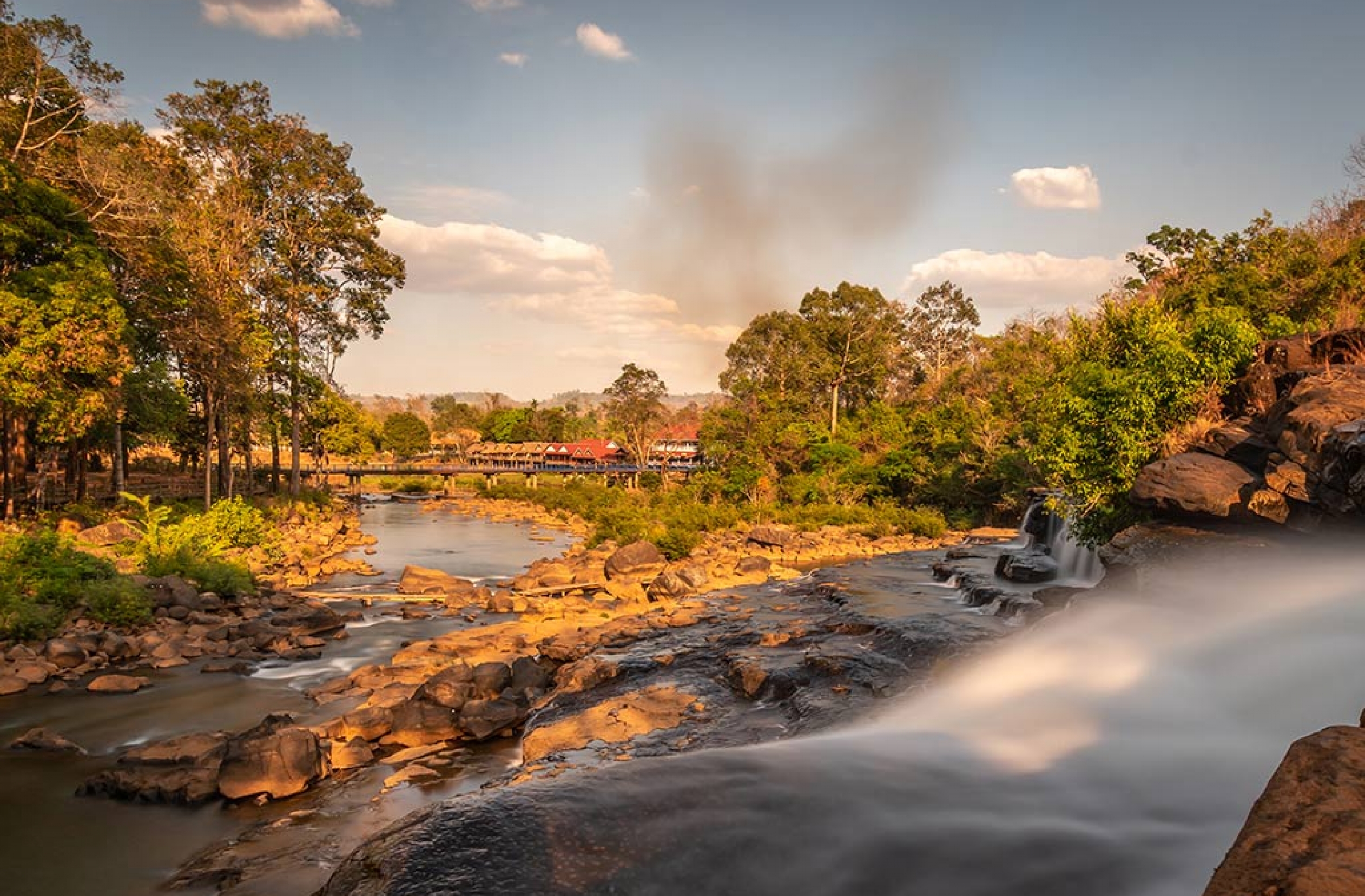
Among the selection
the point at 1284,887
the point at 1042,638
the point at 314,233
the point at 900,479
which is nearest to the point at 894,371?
the point at 900,479

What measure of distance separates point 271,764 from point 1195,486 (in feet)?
51.6

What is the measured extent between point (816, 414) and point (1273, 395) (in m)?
41.1

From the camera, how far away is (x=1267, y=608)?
9.63 metres

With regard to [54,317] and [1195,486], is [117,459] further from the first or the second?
[1195,486]

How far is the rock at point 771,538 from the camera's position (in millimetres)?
30469

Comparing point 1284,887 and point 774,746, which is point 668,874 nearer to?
point 774,746

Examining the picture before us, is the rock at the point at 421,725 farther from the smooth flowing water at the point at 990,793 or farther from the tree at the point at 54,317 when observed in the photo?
the tree at the point at 54,317

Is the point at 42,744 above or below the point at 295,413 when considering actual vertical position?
below

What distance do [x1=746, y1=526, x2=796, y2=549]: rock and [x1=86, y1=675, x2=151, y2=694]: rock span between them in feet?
74.2

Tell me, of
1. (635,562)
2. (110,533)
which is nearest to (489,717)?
(635,562)

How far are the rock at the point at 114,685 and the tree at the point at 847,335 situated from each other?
158 ft

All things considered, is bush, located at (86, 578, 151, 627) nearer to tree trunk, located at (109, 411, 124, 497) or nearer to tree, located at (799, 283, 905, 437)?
tree trunk, located at (109, 411, 124, 497)

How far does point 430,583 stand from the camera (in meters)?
21.4

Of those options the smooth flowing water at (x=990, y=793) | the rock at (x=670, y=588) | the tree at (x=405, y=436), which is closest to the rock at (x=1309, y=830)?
the smooth flowing water at (x=990, y=793)
